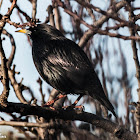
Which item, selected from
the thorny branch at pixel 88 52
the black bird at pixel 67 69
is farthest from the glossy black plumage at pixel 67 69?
the thorny branch at pixel 88 52

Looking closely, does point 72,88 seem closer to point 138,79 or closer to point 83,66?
point 83,66

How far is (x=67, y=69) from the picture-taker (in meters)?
4.56

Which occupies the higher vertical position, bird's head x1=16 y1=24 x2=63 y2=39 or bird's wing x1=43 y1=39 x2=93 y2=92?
bird's head x1=16 y1=24 x2=63 y2=39

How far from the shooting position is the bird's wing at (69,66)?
453 cm

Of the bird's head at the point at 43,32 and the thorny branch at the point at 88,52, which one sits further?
the bird's head at the point at 43,32

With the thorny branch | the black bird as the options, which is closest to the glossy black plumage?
the black bird

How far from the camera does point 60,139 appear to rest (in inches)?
189

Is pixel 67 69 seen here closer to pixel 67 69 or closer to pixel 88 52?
pixel 67 69

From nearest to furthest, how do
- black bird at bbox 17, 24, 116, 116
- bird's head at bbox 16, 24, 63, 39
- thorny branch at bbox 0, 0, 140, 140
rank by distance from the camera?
thorny branch at bbox 0, 0, 140, 140 < black bird at bbox 17, 24, 116, 116 < bird's head at bbox 16, 24, 63, 39

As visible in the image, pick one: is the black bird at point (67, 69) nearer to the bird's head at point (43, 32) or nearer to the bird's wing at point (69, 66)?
the bird's wing at point (69, 66)

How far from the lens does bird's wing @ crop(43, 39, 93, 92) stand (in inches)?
178

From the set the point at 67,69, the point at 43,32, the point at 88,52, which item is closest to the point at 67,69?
the point at 67,69

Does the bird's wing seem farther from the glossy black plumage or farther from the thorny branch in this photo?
the thorny branch

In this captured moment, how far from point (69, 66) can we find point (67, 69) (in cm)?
6
